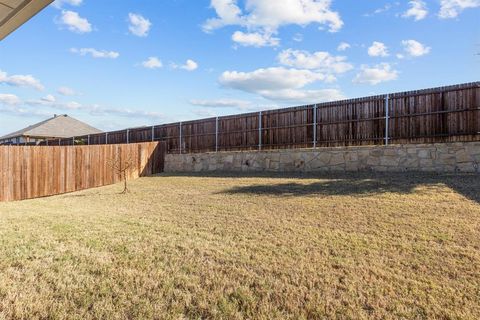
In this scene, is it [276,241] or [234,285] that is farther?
[276,241]

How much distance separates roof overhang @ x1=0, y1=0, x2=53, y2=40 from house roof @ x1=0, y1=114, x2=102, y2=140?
28.6 meters

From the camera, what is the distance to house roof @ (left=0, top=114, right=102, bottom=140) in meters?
27.2

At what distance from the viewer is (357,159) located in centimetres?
1024

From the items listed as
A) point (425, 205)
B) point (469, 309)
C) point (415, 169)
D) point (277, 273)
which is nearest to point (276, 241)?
point (277, 273)

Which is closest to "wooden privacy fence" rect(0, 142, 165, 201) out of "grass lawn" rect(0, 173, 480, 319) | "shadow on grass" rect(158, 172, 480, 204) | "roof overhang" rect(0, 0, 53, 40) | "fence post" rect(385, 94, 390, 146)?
"grass lawn" rect(0, 173, 480, 319)

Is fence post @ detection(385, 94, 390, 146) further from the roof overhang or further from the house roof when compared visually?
the house roof

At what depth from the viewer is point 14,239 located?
4.39m

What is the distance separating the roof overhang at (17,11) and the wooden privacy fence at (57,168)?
8.79m

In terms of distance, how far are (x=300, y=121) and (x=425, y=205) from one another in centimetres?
663

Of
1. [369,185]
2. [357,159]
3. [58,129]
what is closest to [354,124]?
[357,159]

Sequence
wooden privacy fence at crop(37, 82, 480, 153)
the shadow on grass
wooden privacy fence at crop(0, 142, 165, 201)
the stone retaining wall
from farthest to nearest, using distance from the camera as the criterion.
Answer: wooden privacy fence at crop(0, 142, 165, 201)
wooden privacy fence at crop(37, 82, 480, 153)
the stone retaining wall
the shadow on grass

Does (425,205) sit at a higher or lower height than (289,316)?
higher

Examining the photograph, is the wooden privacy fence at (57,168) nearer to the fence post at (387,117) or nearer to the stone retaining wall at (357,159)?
the stone retaining wall at (357,159)

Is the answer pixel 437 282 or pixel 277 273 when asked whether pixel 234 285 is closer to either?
pixel 277 273
